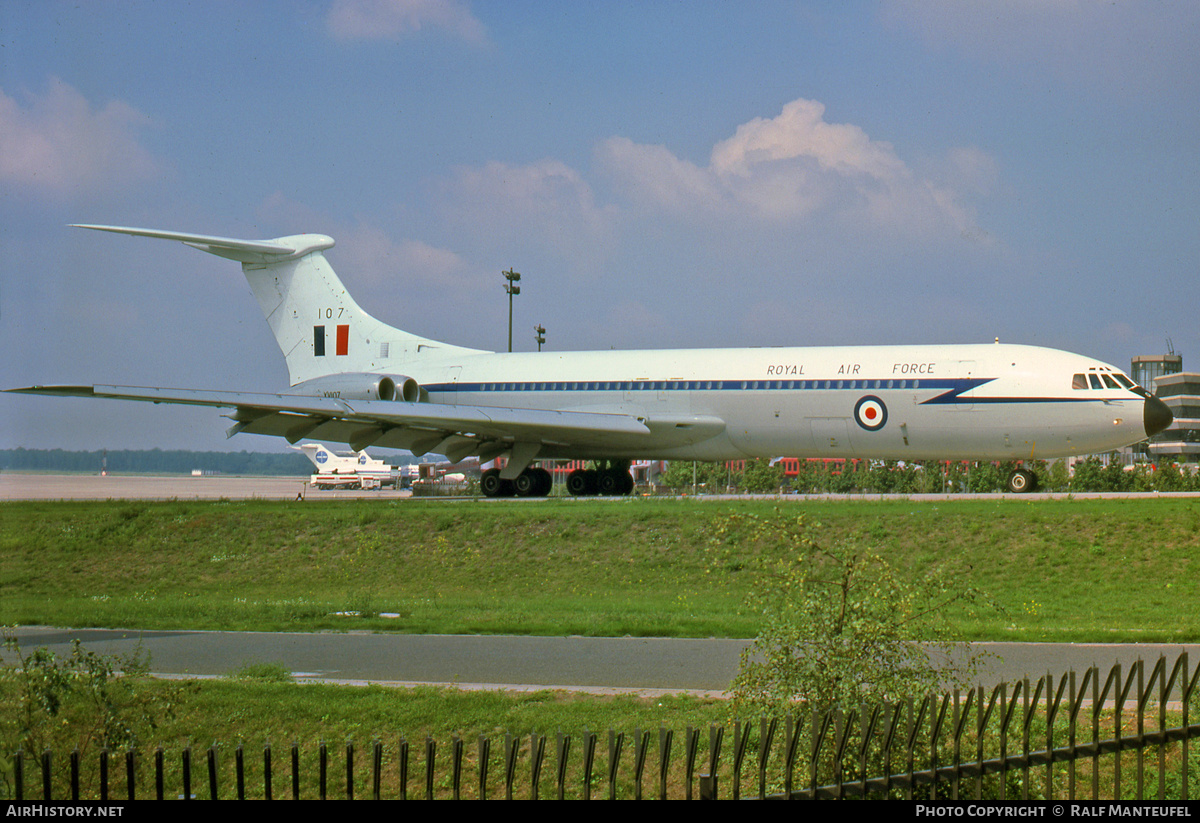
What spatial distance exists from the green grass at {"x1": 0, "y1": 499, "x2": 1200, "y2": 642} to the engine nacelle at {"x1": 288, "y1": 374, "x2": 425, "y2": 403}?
28.9 feet

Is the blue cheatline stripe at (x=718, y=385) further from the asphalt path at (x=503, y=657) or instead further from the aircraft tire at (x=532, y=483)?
the asphalt path at (x=503, y=657)

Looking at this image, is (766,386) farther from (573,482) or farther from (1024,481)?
(573,482)

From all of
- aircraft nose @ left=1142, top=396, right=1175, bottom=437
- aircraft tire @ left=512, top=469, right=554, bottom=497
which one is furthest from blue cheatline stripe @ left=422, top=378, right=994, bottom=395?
aircraft nose @ left=1142, top=396, right=1175, bottom=437

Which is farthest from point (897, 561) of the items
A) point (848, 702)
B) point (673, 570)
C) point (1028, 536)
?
point (848, 702)

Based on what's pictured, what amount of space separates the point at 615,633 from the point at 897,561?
6771 mm

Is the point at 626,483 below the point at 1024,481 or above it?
below

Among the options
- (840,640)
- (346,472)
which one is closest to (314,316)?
(840,640)

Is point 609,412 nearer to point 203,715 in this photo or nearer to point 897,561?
point 897,561

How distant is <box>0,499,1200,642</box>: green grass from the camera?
43.0 ft

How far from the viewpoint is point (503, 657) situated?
10.3 meters

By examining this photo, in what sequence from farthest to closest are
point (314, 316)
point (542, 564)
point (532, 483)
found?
point (314, 316)
point (532, 483)
point (542, 564)

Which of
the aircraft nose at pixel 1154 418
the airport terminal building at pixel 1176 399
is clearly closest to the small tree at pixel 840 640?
the aircraft nose at pixel 1154 418

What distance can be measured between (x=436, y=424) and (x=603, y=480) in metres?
6.29

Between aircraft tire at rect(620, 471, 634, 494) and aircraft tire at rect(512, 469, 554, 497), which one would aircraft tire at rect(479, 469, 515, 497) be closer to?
aircraft tire at rect(512, 469, 554, 497)
